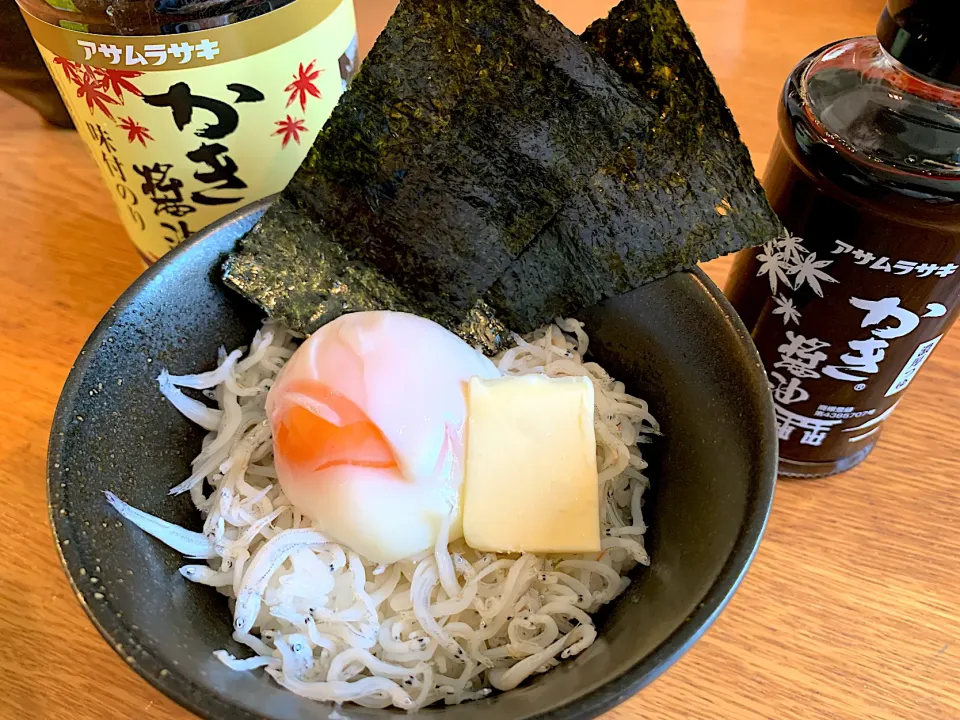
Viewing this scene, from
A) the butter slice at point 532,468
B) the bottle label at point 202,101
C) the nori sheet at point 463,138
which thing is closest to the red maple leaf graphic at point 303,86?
the bottle label at point 202,101

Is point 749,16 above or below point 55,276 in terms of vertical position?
above

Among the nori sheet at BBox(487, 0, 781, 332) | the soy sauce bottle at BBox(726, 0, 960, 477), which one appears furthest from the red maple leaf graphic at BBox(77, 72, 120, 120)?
the soy sauce bottle at BBox(726, 0, 960, 477)

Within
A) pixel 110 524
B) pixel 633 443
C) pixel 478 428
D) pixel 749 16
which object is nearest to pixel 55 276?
pixel 110 524

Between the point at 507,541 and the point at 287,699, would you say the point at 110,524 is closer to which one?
the point at 287,699

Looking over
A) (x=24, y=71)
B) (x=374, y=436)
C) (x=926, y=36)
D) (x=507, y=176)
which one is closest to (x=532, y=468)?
(x=374, y=436)

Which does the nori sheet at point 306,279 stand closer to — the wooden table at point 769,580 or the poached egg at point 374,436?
the poached egg at point 374,436

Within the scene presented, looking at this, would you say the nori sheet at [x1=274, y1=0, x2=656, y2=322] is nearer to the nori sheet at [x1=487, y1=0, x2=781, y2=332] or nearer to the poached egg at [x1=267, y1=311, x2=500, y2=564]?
the nori sheet at [x1=487, y1=0, x2=781, y2=332]
